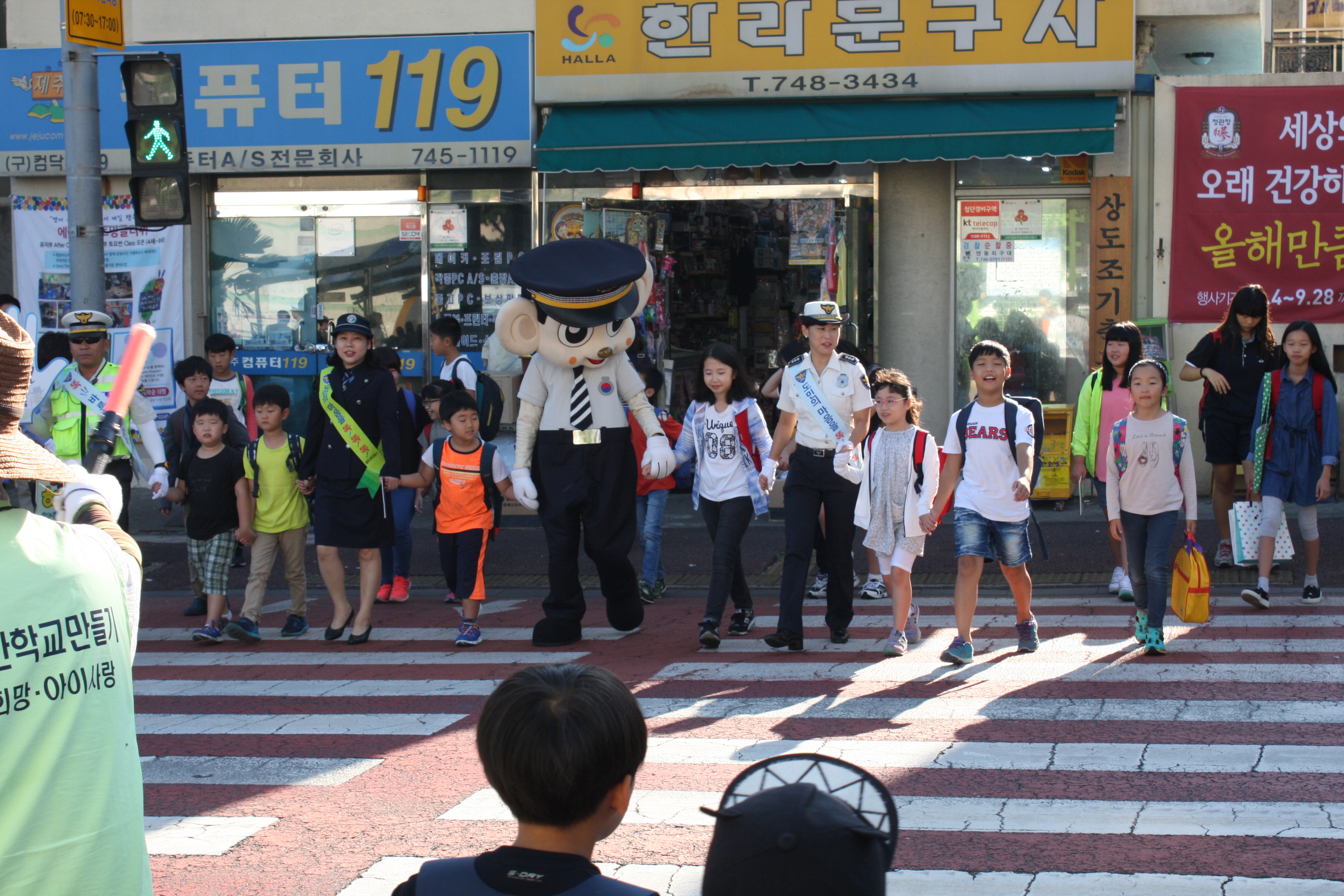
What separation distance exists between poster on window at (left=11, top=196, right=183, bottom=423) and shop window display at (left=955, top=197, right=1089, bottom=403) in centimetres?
863

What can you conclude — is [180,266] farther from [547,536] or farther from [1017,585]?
[1017,585]

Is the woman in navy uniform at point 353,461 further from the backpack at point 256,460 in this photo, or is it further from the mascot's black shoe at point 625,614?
the mascot's black shoe at point 625,614

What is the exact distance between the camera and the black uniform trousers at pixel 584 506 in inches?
319

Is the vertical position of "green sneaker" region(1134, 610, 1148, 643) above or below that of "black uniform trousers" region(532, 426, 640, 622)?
below

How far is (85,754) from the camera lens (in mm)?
2391

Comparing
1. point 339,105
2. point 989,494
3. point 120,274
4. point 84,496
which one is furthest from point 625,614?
point 120,274

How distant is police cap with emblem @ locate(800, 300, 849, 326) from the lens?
311 inches

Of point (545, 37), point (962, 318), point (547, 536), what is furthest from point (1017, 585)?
point (545, 37)

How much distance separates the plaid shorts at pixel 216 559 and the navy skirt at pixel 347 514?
0.71 m

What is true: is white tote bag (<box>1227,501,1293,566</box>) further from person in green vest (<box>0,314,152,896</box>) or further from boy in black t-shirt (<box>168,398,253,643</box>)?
person in green vest (<box>0,314,152,896</box>)

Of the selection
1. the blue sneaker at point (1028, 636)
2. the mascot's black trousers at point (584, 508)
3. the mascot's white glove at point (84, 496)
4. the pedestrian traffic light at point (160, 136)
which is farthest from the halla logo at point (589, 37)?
the mascot's white glove at point (84, 496)

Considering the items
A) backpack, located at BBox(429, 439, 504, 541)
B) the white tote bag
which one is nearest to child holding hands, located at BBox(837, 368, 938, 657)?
backpack, located at BBox(429, 439, 504, 541)

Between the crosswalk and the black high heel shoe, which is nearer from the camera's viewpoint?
the crosswalk

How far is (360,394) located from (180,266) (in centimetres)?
800
